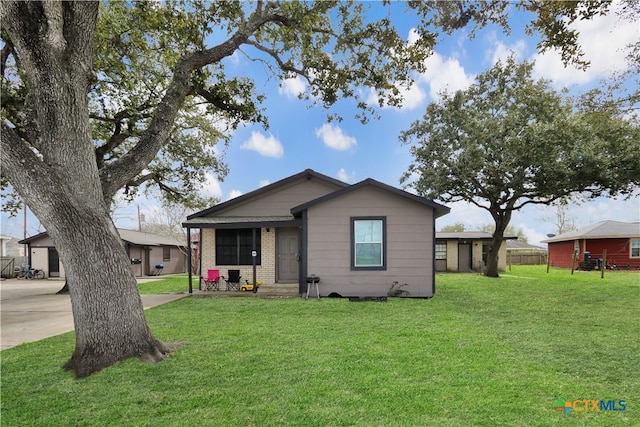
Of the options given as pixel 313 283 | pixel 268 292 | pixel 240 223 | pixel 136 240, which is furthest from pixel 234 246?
pixel 136 240

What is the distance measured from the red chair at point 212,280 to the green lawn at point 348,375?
493 cm

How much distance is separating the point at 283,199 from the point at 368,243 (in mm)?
4583

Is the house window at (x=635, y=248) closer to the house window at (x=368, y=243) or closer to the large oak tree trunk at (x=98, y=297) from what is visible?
the house window at (x=368, y=243)

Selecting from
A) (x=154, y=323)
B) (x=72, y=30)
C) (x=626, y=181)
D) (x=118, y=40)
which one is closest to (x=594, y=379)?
(x=154, y=323)

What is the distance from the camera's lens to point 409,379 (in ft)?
12.2

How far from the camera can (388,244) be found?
9859 mm

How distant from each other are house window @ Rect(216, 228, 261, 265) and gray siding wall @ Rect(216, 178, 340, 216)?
986mm

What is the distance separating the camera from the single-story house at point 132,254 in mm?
20438

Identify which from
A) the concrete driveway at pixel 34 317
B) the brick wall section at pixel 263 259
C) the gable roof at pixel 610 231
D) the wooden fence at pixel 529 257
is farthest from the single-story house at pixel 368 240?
the wooden fence at pixel 529 257

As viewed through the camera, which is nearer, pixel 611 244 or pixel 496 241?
pixel 496 241

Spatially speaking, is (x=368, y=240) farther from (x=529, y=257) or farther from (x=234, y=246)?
(x=529, y=257)

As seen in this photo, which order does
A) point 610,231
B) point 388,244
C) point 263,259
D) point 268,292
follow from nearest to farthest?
point 388,244 < point 268,292 < point 263,259 < point 610,231

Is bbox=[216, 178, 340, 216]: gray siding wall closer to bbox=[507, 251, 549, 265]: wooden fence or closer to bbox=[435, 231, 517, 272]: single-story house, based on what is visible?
bbox=[435, 231, 517, 272]: single-story house

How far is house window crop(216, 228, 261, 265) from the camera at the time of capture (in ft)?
40.7
